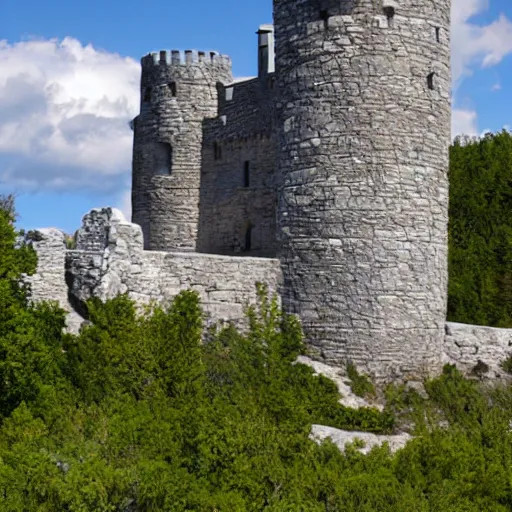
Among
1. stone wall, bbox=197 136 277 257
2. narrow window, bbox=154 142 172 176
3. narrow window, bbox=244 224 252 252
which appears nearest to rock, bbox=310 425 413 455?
stone wall, bbox=197 136 277 257

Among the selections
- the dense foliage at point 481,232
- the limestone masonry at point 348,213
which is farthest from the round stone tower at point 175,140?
the limestone masonry at point 348,213

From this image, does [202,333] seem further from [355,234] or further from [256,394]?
[355,234]

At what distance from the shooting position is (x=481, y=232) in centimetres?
2603

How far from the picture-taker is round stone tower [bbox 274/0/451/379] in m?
19.4

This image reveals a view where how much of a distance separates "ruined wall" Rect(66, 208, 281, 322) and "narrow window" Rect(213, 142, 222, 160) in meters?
7.43

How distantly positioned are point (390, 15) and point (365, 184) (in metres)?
3.40

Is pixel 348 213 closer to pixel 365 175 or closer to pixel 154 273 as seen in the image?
pixel 365 175

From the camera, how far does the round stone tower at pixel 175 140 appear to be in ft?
90.5

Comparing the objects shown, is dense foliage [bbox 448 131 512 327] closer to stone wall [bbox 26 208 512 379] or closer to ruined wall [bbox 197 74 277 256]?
stone wall [bbox 26 208 512 379]

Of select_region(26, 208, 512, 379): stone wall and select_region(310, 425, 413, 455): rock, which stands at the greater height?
select_region(26, 208, 512, 379): stone wall

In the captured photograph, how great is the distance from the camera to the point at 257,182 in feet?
82.8

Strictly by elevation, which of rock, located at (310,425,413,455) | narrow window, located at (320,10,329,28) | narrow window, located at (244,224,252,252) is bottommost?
rock, located at (310,425,413,455)

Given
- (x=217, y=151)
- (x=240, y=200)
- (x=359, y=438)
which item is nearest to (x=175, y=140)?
(x=217, y=151)

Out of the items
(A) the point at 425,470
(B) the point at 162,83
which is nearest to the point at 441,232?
(A) the point at 425,470
